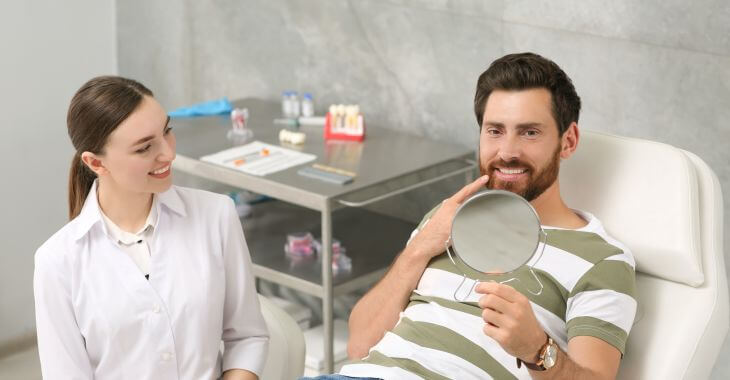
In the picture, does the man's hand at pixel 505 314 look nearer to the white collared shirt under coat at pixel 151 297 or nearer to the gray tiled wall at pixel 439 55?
Answer: the white collared shirt under coat at pixel 151 297

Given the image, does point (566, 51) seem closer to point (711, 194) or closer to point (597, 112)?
point (597, 112)

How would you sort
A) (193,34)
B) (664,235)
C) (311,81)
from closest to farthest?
(664,235) → (311,81) → (193,34)

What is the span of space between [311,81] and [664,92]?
1.22m

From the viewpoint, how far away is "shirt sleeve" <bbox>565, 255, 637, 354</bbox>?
189cm

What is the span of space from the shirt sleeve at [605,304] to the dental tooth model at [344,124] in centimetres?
127

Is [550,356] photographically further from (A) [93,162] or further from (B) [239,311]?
(A) [93,162]

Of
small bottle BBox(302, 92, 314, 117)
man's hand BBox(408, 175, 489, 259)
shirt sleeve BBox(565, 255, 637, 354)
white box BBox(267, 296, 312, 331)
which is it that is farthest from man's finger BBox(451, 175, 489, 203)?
white box BBox(267, 296, 312, 331)

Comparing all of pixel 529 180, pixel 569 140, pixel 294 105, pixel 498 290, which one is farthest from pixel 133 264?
pixel 294 105

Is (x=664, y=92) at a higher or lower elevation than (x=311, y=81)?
higher

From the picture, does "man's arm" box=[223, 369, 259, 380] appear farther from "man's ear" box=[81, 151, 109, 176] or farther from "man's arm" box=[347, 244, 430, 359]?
"man's ear" box=[81, 151, 109, 176]

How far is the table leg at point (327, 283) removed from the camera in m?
2.72

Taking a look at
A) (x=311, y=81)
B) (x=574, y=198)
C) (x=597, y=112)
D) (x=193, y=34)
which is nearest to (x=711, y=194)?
(x=574, y=198)

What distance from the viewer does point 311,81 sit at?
3465 millimetres

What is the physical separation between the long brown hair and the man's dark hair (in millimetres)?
674
